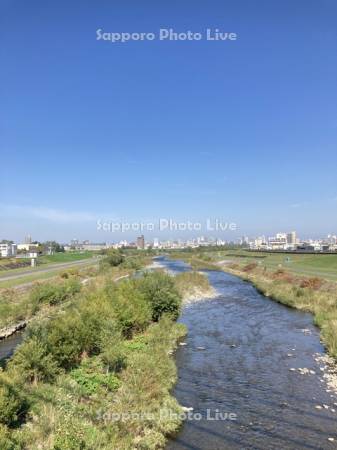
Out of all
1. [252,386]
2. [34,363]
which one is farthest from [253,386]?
[34,363]

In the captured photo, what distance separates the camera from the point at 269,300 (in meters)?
55.8

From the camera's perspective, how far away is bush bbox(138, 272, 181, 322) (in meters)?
37.9

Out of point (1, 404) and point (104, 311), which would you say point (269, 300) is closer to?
point (104, 311)

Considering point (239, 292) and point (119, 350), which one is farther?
point (239, 292)

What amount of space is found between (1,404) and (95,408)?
428cm

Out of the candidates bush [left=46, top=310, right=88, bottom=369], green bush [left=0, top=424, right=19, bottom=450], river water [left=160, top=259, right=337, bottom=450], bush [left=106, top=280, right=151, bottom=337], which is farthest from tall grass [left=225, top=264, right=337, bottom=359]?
green bush [left=0, top=424, right=19, bottom=450]

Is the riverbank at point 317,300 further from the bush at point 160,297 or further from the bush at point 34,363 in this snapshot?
the bush at point 34,363

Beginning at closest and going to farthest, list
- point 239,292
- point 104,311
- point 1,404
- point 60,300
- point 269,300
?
point 1,404 → point 104,311 → point 60,300 → point 269,300 → point 239,292

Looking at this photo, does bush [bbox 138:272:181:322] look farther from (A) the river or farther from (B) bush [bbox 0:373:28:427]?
(B) bush [bbox 0:373:28:427]

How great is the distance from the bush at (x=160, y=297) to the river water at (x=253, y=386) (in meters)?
2.42

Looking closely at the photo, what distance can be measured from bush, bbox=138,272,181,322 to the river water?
2.42m

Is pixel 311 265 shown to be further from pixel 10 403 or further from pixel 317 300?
pixel 10 403

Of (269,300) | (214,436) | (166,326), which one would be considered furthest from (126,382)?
(269,300)

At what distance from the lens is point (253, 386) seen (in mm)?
22234
